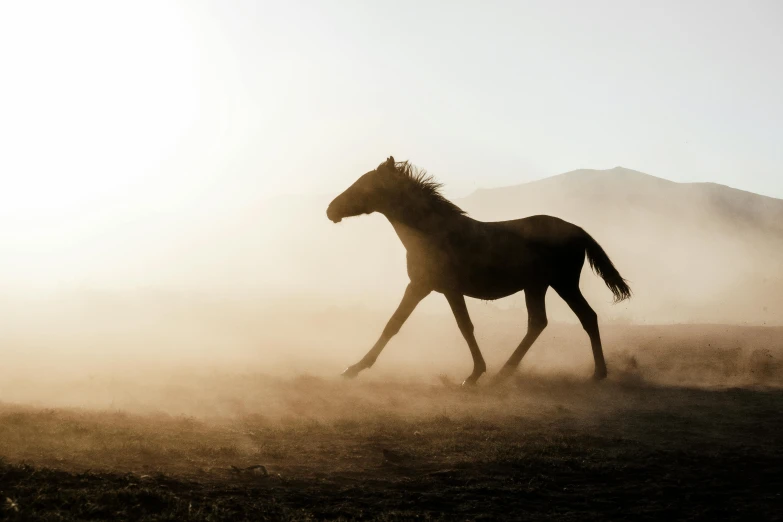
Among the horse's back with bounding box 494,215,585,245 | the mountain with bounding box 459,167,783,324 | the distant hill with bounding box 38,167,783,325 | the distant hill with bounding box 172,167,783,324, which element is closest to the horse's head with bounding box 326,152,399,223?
the horse's back with bounding box 494,215,585,245

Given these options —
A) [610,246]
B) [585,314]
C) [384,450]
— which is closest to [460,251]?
[585,314]

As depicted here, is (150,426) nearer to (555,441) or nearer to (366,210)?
(555,441)

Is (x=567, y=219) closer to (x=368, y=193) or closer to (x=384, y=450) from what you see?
(x=368, y=193)

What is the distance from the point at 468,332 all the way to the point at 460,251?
1218mm

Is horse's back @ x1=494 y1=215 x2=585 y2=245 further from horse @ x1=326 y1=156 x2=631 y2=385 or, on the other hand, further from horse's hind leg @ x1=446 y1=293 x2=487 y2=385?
horse's hind leg @ x1=446 y1=293 x2=487 y2=385

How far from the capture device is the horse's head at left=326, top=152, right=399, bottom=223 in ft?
39.4

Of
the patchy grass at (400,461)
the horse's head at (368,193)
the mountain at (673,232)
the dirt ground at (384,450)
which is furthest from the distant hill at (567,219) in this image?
the patchy grass at (400,461)

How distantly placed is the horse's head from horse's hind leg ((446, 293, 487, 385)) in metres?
1.82

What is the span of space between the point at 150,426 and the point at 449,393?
432cm

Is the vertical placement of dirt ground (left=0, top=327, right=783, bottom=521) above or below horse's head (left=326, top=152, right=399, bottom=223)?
below

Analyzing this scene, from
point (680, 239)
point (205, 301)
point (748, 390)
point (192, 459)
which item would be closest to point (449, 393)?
point (748, 390)

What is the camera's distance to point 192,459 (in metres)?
6.43

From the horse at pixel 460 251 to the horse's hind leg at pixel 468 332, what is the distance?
0.02 m

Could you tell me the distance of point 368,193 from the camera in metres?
12.0
